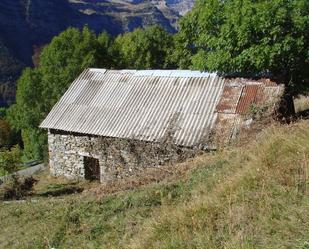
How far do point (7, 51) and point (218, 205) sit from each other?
130257 millimetres

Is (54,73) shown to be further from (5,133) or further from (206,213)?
(206,213)

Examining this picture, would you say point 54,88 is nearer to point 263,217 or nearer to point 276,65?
point 276,65

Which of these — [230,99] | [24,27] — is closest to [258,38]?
[230,99]

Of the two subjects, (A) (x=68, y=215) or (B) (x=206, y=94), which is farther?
(B) (x=206, y=94)

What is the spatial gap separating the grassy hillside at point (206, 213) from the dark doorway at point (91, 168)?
8223mm

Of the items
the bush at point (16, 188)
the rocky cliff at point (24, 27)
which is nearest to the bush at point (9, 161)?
the bush at point (16, 188)

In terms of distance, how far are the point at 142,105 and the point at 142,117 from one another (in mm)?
698

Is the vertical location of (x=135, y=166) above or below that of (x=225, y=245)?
below

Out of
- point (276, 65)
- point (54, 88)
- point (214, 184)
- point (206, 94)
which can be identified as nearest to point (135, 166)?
point (206, 94)

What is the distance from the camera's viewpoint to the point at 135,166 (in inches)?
636

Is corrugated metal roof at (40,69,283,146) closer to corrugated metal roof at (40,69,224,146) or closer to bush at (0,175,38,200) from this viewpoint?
corrugated metal roof at (40,69,224,146)

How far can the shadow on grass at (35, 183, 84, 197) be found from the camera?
17167 millimetres

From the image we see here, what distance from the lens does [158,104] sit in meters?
16.6

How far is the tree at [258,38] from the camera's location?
1429 cm
